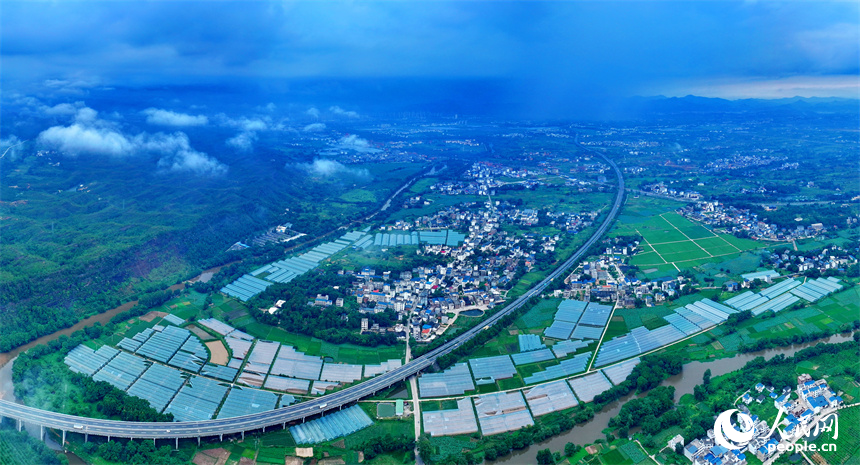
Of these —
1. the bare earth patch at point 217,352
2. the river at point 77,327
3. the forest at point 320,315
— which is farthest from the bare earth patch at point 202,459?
the river at point 77,327

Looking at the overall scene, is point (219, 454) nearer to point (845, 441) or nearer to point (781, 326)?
point (845, 441)

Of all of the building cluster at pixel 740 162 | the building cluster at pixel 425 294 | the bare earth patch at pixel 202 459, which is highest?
the building cluster at pixel 740 162

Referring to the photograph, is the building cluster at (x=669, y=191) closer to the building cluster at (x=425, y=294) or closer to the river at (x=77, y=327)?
the building cluster at (x=425, y=294)

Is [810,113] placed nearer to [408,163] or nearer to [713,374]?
[408,163]

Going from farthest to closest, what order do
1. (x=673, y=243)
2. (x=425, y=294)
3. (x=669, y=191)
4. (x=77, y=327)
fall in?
1. (x=669, y=191)
2. (x=673, y=243)
3. (x=425, y=294)
4. (x=77, y=327)

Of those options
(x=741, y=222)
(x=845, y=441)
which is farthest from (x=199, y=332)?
(x=741, y=222)

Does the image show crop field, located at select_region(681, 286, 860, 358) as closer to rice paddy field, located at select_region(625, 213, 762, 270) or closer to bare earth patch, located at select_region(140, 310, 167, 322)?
rice paddy field, located at select_region(625, 213, 762, 270)
